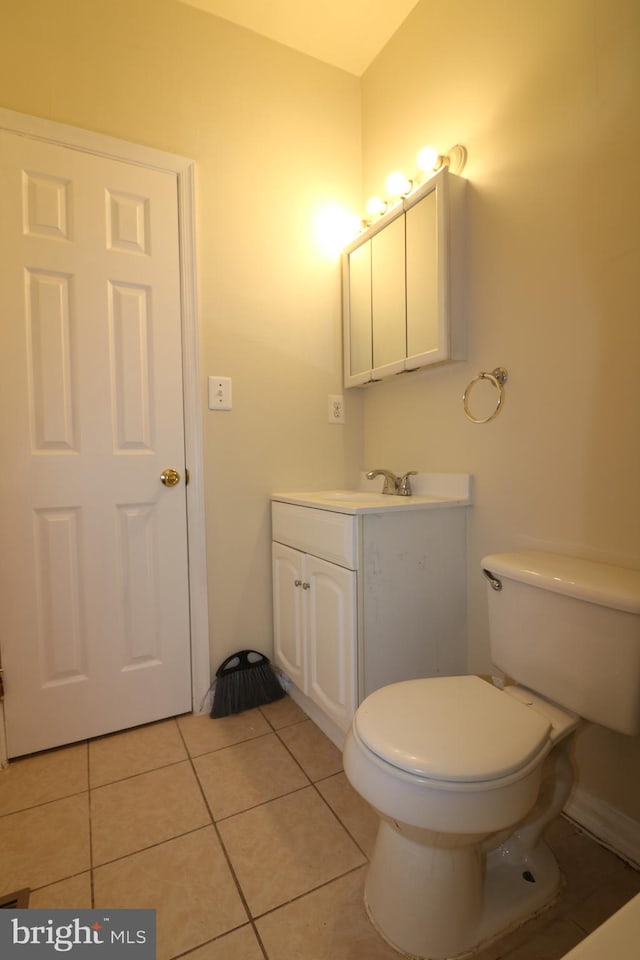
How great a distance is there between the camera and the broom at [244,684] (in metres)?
1.61

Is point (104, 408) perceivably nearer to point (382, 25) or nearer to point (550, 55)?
point (550, 55)

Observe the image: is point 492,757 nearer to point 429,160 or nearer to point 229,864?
point 229,864

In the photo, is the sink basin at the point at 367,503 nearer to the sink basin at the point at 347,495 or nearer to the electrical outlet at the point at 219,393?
the sink basin at the point at 347,495

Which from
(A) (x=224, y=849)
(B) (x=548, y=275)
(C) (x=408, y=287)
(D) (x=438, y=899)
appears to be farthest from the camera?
(C) (x=408, y=287)

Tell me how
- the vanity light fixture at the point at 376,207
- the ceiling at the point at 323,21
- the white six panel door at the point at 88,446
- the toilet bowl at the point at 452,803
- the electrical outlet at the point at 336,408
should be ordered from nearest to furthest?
the toilet bowl at the point at 452,803
the white six panel door at the point at 88,446
the ceiling at the point at 323,21
the vanity light fixture at the point at 376,207
the electrical outlet at the point at 336,408

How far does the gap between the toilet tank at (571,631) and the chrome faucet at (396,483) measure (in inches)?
21.1

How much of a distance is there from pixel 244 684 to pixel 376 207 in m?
1.92

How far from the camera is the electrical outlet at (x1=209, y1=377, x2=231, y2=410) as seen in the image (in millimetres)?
1604

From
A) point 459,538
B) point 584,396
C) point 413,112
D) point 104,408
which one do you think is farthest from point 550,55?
point 104,408

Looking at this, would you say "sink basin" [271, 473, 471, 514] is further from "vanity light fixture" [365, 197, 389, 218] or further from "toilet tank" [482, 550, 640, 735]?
"vanity light fixture" [365, 197, 389, 218]

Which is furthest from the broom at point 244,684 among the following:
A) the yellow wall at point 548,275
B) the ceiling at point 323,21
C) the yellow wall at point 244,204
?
the ceiling at point 323,21

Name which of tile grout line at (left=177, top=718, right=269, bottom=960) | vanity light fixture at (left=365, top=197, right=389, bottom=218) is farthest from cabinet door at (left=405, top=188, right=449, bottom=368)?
tile grout line at (left=177, top=718, right=269, bottom=960)

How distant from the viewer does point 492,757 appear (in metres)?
0.73

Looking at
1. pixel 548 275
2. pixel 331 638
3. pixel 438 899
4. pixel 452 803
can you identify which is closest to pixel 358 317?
pixel 548 275
